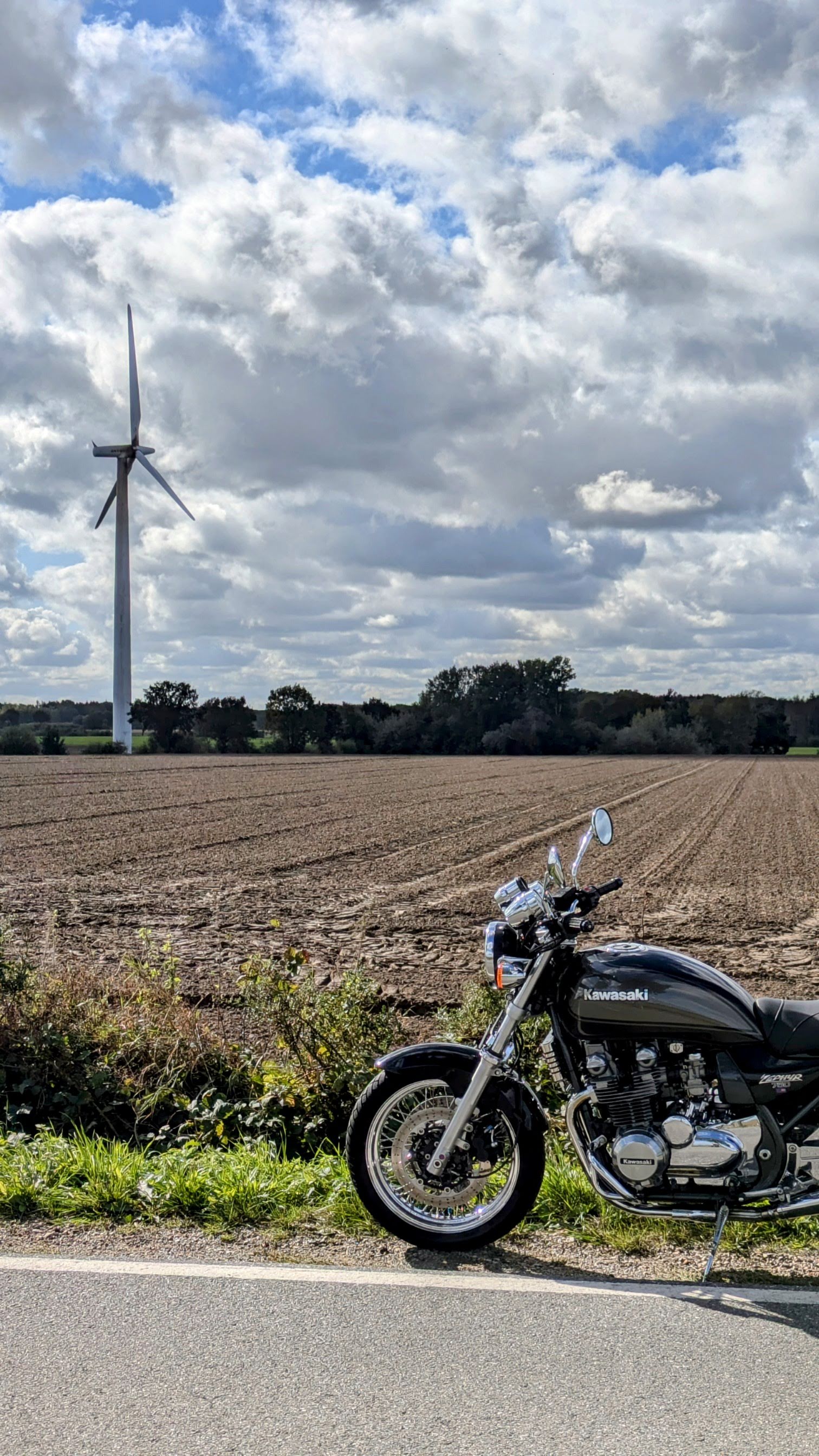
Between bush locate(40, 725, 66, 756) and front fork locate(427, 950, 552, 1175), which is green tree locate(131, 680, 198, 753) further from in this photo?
front fork locate(427, 950, 552, 1175)

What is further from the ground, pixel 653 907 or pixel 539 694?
pixel 539 694

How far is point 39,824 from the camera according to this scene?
26953mm

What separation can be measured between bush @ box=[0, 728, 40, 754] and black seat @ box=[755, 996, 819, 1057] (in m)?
74.4

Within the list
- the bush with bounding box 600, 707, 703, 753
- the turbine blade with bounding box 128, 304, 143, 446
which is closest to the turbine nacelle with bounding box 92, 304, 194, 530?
the turbine blade with bounding box 128, 304, 143, 446

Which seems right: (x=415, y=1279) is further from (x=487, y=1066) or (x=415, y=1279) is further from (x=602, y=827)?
(x=602, y=827)

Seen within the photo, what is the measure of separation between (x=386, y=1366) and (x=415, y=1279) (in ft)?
2.13

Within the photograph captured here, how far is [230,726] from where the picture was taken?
87.2m

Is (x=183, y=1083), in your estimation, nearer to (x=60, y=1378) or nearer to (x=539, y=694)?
(x=60, y=1378)

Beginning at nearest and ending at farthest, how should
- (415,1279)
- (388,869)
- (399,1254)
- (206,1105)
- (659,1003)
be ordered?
(415,1279), (659,1003), (399,1254), (206,1105), (388,869)

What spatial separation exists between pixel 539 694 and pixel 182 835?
8088 centimetres

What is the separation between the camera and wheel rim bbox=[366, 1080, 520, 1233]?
4395 mm

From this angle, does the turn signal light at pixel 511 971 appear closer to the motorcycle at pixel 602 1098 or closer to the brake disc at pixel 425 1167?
the motorcycle at pixel 602 1098

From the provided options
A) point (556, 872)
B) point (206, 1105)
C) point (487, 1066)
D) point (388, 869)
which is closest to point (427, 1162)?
point (487, 1066)

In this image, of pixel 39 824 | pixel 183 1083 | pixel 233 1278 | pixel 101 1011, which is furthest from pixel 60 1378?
pixel 39 824
